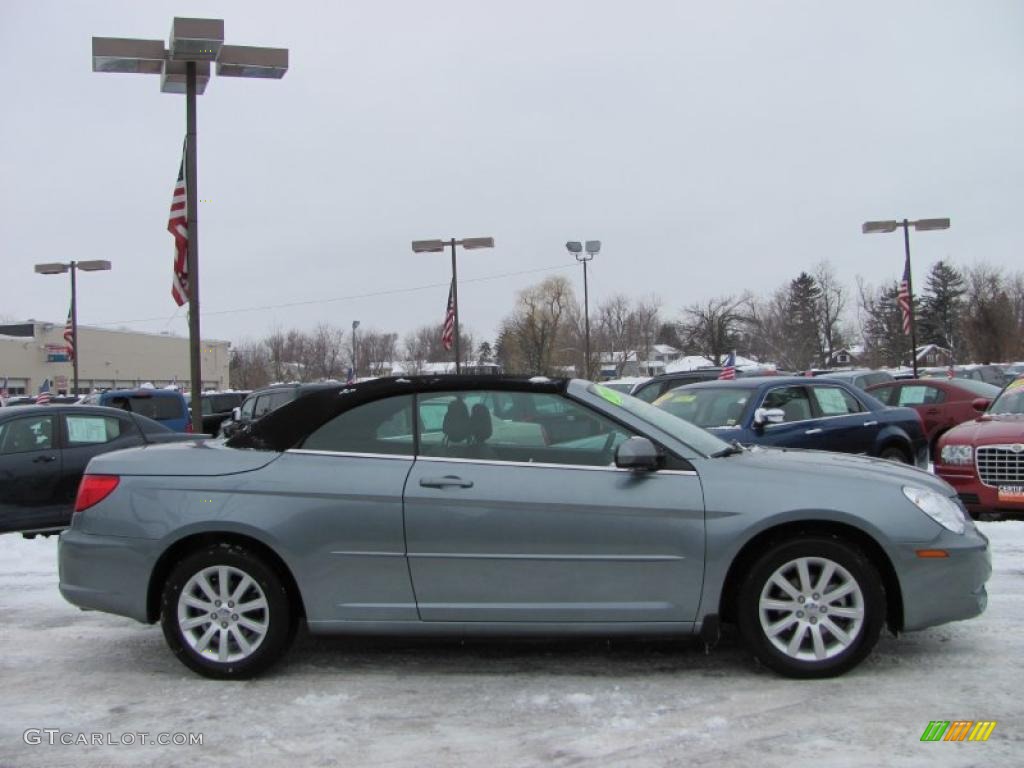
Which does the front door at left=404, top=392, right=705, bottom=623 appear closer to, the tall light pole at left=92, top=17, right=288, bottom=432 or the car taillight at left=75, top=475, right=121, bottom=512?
the car taillight at left=75, top=475, right=121, bottom=512

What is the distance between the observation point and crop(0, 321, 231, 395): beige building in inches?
2416

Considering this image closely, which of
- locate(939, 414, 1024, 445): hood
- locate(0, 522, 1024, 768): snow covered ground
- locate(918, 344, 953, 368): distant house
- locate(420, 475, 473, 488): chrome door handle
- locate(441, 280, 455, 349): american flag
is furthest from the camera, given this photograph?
locate(918, 344, 953, 368): distant house

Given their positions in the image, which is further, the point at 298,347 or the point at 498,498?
the point at 298,347

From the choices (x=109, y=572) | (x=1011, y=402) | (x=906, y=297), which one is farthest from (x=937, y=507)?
(x=906, y=297)

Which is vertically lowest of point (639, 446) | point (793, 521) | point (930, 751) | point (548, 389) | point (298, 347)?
point (930, 751)

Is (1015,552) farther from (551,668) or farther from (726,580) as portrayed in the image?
(551,668)

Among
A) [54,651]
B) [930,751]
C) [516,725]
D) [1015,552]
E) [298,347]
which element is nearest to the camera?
[930,751]

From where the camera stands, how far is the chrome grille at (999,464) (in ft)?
26.2

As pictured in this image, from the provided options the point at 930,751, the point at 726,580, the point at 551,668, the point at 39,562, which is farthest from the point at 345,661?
the point at 39,562

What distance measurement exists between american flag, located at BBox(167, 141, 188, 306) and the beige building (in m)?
44.1

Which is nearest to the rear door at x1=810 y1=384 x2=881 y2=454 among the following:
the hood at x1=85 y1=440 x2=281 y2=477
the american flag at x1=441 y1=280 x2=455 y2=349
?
the hood at x1=85 y1=440 x2=281 y2=477

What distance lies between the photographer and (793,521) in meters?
4.24

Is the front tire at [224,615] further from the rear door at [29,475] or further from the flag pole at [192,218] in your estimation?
the flag pole at [192,218]

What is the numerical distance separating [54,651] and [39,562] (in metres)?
2.77
